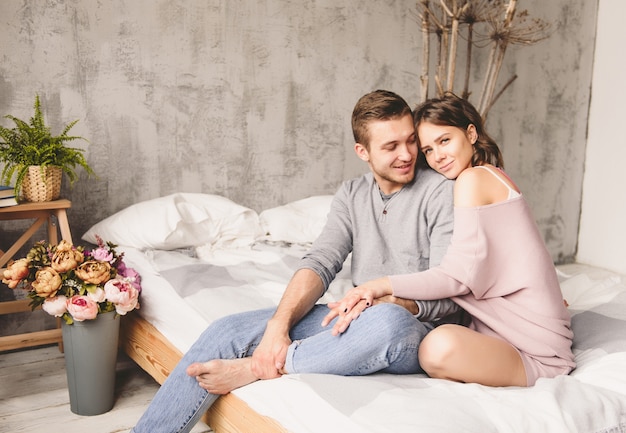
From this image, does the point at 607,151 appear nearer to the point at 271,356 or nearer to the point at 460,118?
the point at 460,118

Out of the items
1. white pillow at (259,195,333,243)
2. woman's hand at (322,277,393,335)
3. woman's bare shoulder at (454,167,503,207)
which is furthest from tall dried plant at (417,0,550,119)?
woman's hand at (322,277,393,335)

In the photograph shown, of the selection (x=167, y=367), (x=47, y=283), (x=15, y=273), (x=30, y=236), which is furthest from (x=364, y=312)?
(x=30, y=236)

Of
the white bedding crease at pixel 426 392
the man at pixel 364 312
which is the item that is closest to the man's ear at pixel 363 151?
the man at pixel 364 312

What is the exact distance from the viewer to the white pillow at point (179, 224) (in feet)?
8.29

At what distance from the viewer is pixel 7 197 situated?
2279mm

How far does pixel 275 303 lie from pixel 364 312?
22.4 inches

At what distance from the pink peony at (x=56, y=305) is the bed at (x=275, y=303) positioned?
0.93 feet

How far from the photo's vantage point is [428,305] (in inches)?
63.1

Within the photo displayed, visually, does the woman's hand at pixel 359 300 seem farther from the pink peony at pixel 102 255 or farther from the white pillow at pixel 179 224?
the white pillow at pixel 179 224

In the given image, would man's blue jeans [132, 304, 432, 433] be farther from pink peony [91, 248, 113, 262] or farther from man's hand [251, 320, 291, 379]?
pink peony [91, 248, 113, 262]

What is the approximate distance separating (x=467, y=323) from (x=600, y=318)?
456 millimetres

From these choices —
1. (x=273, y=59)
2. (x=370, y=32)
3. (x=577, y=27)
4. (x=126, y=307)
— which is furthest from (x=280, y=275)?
(x=577, y=27)

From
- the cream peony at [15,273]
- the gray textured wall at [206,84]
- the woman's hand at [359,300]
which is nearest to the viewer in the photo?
the woman's hand at [359,300]

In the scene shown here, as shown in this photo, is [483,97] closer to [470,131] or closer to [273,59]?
[273,59]
